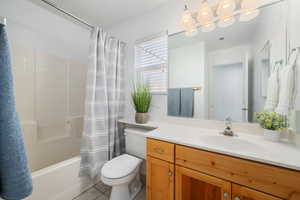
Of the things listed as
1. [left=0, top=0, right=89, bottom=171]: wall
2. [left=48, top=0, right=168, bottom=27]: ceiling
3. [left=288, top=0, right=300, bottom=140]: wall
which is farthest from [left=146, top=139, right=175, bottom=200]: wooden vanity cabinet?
[left=48, top=0, right=168, bottom=27]: ceiling

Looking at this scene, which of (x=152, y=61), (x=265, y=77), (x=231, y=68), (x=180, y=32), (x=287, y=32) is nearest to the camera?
(x=287, y=32)

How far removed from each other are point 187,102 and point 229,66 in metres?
0.54

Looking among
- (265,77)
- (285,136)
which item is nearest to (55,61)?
(265,77)

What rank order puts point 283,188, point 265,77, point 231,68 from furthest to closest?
point 231,68
point 265,77
point 283,188

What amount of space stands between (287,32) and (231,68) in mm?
426

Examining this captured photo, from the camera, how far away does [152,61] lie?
171 cm

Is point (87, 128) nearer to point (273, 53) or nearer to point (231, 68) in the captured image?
point (231, 68)

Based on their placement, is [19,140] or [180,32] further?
[180,32]

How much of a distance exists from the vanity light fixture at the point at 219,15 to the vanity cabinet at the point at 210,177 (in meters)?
1.20

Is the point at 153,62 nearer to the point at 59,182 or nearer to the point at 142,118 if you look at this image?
the point at 142,118

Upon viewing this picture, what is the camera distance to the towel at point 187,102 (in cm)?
138

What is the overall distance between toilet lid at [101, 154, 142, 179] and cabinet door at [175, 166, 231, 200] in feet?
1.63

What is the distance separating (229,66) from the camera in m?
1.17

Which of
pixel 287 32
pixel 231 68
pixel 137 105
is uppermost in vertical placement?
pixel 287 32
